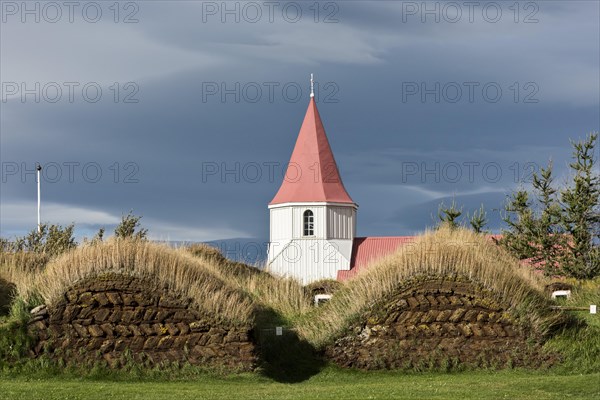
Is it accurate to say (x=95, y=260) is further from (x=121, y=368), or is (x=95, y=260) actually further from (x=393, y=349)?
(x=393, y=349)

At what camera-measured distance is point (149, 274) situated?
18188 mm

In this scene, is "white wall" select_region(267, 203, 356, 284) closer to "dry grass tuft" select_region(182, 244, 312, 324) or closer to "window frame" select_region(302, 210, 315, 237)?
"window frame" select_region(302, 210, 315, 237)

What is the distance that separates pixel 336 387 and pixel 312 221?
43514mm

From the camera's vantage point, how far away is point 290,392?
15.6 meters

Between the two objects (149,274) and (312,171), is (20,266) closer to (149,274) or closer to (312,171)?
(149,274)

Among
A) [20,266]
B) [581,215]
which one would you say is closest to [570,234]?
[581,215]

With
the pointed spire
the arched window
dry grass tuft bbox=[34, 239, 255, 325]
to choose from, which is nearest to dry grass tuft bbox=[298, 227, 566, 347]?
dry grass tuft bbox=[34, 239, 255, 325]

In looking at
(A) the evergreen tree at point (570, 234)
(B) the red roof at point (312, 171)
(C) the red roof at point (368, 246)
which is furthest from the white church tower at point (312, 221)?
(A) the evergreen tree at point (570, 234)

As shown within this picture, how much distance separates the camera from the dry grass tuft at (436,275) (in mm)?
18844

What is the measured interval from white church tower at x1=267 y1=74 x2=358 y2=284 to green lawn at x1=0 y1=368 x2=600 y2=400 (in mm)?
40185

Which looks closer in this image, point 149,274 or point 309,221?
point 149,274

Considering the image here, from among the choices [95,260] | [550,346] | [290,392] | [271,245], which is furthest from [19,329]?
[271,245]

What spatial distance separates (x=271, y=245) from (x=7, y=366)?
43830mm

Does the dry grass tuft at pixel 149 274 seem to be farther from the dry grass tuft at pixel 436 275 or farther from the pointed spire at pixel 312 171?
the pointed spire at pixel 312 171
